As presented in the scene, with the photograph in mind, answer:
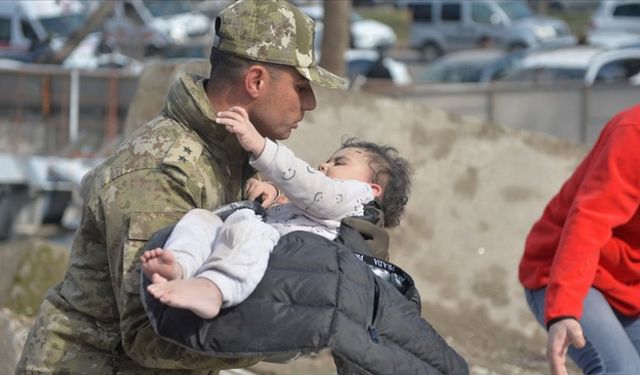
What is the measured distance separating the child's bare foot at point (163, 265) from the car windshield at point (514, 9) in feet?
108

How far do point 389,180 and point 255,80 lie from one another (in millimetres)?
609

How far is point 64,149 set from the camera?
686 inches

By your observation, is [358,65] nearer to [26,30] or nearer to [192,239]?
[26,30]

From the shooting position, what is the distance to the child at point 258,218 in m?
2.89

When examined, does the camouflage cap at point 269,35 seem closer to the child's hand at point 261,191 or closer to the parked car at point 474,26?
the child's hand at point 261,191

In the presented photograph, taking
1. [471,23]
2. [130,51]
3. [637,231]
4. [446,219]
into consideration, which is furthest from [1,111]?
[471,23]

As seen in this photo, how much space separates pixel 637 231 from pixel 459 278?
12.8 feet

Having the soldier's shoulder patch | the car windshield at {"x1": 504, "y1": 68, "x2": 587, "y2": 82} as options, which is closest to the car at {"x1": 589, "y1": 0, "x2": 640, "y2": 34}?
the car windshield at {"x1": 504, "y1": 68, "x2": 587, "y2": 82}

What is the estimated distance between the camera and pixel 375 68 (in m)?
22.9

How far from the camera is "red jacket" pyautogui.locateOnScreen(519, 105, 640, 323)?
3906 mm

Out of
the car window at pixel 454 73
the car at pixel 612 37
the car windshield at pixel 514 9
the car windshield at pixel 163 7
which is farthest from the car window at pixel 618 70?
the car windshield at pixel 514 9

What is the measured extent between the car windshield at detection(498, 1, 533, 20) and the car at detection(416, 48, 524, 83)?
10.9m

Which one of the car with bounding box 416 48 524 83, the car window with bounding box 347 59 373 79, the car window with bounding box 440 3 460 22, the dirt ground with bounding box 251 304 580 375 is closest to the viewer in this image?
the dirt ground with bounding box 251 304 580 375

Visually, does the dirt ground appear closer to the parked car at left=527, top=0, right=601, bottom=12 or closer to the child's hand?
the child's hand
